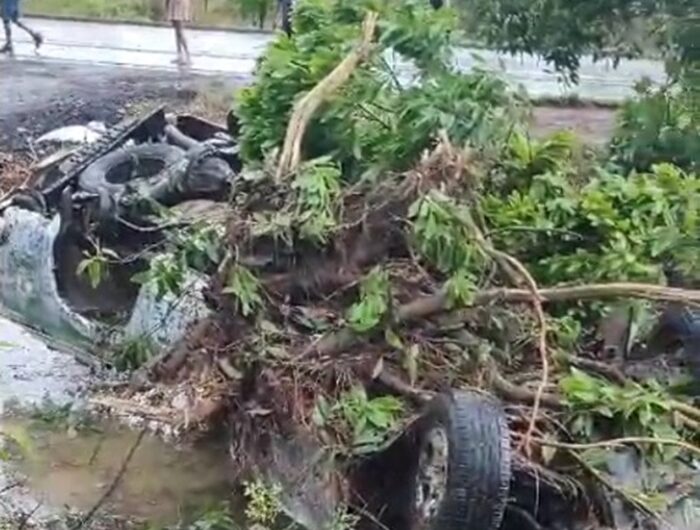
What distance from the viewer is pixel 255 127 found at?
26.1 ft

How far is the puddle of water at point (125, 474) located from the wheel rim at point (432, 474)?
58.0 inches

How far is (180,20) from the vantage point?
20.3m

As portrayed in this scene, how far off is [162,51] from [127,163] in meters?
11.3

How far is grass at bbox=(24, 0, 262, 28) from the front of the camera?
23.9 m

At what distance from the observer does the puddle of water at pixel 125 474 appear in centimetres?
707

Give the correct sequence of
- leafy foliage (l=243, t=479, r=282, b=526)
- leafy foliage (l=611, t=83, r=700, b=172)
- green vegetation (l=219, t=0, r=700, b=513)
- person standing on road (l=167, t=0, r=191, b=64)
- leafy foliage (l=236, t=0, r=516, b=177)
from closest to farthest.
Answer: green vegetation (l=219, t=0, r=700, b=513)
leafy foliage (l=243, t=479, r=282, b=526)
leafy foliage (l=236, t=0, r=516, b=177)
leafy foliage (l=611, t=83, r=700, b=172)
person standing on road (l=167, t=0, r=191, b=64)

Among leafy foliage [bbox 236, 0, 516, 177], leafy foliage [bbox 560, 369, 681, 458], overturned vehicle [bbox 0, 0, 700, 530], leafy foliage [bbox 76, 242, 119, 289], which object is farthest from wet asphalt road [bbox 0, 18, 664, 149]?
leafy foliage [bbox 560, 369, 681, 458]

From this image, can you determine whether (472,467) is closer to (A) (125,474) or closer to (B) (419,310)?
(B) (419,310)

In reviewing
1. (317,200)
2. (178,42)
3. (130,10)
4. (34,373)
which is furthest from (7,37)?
(317,200)

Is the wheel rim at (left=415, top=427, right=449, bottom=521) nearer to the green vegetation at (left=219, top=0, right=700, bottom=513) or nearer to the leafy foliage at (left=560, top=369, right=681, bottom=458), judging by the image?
the green vegetation at (left=219, top=0, right=700, bottom=513)

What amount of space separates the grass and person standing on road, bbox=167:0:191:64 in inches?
105

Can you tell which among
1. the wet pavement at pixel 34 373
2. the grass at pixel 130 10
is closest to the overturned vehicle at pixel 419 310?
the wet pavement at pixel 34 373

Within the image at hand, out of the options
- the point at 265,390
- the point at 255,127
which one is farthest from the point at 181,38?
the point at 265,390

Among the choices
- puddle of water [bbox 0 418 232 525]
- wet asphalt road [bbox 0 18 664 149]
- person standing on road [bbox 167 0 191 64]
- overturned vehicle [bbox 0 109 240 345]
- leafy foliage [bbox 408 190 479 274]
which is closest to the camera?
leafy foliage [bbox 408 190 479 274]
